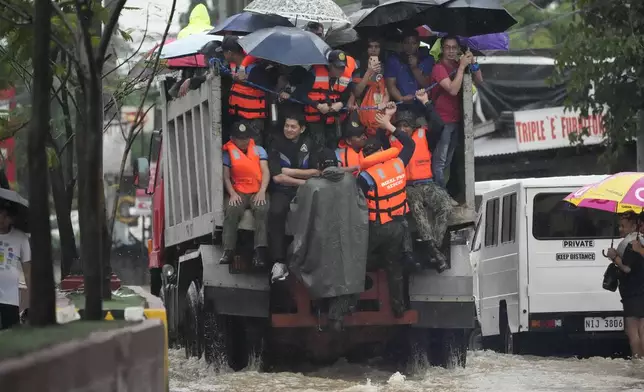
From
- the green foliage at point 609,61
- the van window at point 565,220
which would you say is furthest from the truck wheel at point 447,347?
the green foliage at point 609,61

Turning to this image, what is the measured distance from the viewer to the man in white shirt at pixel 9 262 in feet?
37.4

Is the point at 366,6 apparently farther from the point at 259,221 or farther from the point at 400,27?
the point at 259,221

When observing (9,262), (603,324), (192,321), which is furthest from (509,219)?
(9,262)

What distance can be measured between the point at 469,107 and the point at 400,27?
41.5 inches

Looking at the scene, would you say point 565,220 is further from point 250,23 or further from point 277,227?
point 277,227

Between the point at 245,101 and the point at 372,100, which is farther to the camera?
the point at 372,100

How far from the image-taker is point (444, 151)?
1296cm

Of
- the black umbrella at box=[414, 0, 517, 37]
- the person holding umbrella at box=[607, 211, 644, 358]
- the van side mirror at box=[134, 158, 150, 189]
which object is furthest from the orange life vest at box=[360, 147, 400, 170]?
the van side mirror at box=[134, 158, 150, 189]

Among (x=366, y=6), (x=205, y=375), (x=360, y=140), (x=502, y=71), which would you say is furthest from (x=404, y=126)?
(x=502, y=71)

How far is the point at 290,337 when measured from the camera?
507 inches

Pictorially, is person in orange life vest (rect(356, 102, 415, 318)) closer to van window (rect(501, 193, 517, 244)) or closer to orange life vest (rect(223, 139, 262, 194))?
orange life vest (rect(223, 139, 262, 194))

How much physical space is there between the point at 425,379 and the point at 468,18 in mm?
3234

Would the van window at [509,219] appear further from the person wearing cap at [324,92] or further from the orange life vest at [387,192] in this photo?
the orange life vest at [387,192]

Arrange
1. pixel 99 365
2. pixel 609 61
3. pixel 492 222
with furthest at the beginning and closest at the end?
pixel 609 61 < pixel 492 222 < pixel 99 365
